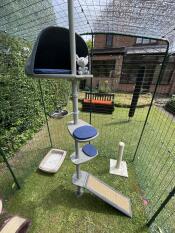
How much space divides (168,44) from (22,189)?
113 inches

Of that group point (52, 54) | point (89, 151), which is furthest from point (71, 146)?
point (52, 54)

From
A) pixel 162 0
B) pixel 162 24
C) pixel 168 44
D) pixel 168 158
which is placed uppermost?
pixel 162 0

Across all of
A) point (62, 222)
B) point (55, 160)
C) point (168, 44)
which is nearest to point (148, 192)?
point (62, 222)

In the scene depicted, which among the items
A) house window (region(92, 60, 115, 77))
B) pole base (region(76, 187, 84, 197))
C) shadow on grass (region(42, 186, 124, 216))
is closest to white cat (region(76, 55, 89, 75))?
house window (region(92, 60, 115, 77))

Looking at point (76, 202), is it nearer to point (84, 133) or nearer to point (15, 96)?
point (84, 133)

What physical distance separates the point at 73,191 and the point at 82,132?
116 centimetres

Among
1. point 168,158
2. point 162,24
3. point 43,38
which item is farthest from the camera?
point 168,158

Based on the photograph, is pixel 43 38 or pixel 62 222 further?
pixel 62 222

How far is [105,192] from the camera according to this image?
2100 millimetres

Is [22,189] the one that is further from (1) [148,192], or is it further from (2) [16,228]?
(1) [148,192]

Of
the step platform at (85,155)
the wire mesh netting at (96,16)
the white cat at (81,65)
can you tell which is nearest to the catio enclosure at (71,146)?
the wire mesh netting at (96,16)

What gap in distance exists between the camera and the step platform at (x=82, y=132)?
59.9 inches

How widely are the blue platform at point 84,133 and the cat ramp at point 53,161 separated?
4.01ft

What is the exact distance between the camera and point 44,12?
157 centimetres
